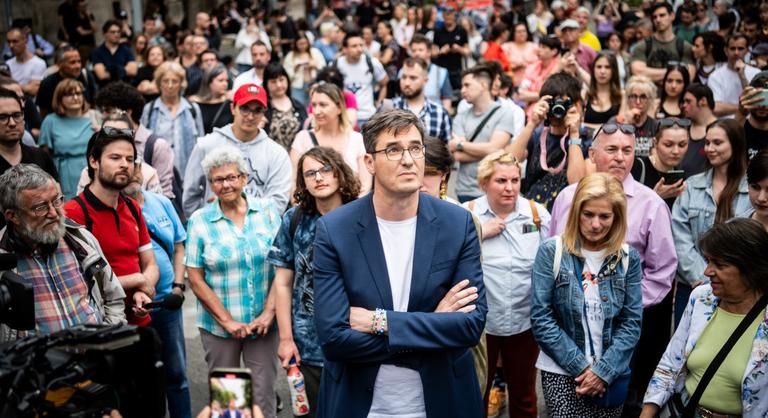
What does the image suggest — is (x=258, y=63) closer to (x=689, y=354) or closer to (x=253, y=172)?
(x=253, y=172)

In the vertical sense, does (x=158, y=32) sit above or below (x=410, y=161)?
above

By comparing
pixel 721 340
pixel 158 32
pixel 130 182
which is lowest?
pixel 721 340

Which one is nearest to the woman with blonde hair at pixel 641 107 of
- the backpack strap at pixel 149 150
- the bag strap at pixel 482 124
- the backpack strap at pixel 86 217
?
the bag strap at pixel 482 124

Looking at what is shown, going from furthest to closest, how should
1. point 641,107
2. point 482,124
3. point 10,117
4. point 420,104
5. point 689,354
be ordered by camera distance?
point 420,104, point 482,124, point 641,107, point 10,117, point 689,354

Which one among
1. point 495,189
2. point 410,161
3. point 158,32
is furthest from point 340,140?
point 158,32

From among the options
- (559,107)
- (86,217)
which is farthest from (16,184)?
(559,107)

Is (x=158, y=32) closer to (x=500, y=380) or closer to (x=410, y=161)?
(x=500, y=380)

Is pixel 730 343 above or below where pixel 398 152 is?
below

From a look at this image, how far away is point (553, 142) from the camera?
20.7ft

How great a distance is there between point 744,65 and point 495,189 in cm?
568

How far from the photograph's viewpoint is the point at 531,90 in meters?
10.5

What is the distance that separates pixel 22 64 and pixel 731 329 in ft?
34.4

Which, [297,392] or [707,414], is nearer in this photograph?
[707,414]

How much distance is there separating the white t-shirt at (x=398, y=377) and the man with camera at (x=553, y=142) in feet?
8.92
